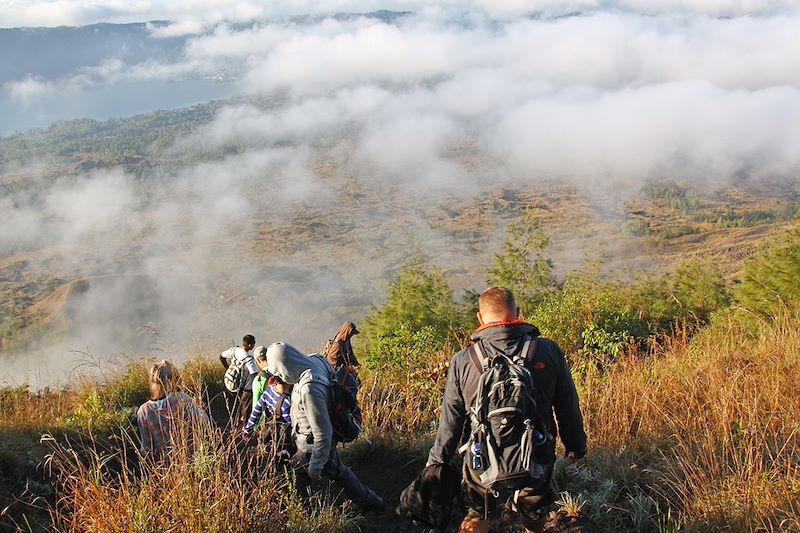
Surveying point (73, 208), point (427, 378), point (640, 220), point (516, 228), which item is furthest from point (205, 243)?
point (427, 378)

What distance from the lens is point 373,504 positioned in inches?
170

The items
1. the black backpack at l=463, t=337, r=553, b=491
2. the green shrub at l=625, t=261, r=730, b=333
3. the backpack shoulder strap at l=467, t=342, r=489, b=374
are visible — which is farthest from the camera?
the green shrub at l=625, t=261, r=730, b=333

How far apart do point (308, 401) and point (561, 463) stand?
182 cm

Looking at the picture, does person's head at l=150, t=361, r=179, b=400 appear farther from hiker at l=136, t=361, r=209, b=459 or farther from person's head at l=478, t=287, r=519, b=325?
person's head at l=478, t=287, r=519, b=325

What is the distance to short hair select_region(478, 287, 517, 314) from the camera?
3045mm

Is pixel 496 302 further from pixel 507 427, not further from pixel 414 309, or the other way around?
pixel 414 309

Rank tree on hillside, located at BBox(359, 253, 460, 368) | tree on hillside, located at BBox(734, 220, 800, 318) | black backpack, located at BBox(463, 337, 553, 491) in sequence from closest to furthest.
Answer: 1. black backpack, located at BBox(463, 337, 553, 491)
2. tree on hillside, located at BBox(734, 220, 800, 318)
3. tree on hillside, located at BBox(359, 253, 460, 368)

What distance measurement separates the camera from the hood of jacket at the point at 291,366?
4.04m

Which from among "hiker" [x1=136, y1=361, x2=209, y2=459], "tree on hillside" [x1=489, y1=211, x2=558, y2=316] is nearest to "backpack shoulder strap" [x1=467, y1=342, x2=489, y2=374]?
"hiker" [x1=136, y1=361, x2=209, y2=459]

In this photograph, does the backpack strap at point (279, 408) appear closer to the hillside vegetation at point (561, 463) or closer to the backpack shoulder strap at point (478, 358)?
the hillside vegetation at point (561, 463)

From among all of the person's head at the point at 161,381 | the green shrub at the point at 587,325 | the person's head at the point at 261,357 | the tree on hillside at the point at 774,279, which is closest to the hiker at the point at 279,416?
the person's head at the point at 161,381

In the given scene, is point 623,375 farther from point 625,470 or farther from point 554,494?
point 554,494

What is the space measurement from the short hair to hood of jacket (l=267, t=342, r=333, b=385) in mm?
1528

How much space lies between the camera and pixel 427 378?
6520 millimetres
